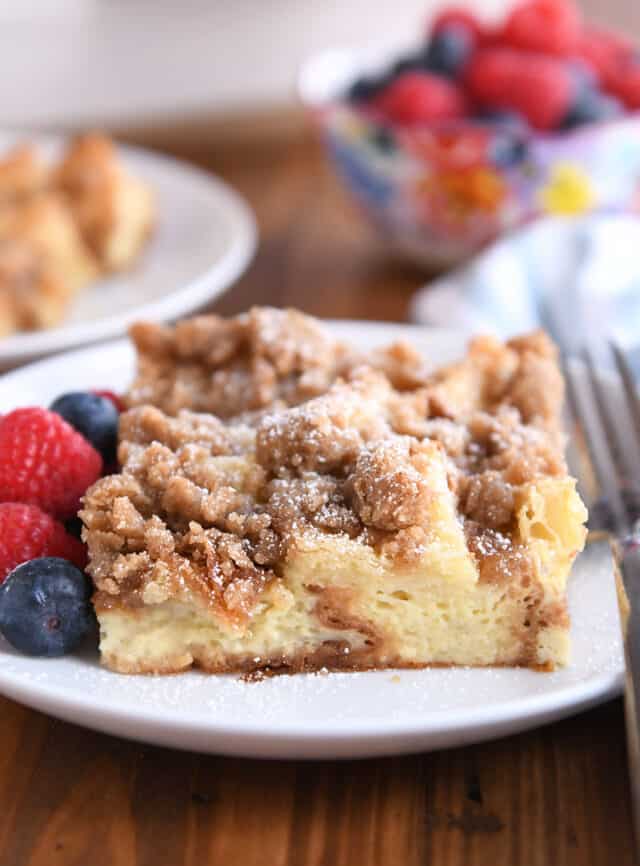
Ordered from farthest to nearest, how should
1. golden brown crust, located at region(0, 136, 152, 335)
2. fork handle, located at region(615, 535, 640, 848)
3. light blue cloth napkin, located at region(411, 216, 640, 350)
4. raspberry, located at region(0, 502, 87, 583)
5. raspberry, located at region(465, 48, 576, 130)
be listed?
raspberry, located at region(465, 48, 576, 130)
golden brown crust, located at region(0, 136, 152, 335)
light blue cloth napkin, located at region(411, 216, 640, 350)
raspberry, located at region(0, 502, 87, 583)
fork handle, located at region(615, 535, 640, 848)

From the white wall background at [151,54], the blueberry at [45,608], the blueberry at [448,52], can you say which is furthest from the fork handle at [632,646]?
the white wall background at [151,54]

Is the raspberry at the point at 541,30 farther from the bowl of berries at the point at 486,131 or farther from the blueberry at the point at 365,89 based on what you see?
the blueberry at the point at 365,89

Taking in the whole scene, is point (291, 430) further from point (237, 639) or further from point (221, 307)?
point (221, 307)

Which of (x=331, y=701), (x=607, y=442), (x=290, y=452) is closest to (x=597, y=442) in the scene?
(x=607, y=442)

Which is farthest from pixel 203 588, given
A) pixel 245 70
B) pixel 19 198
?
pixel 245 70

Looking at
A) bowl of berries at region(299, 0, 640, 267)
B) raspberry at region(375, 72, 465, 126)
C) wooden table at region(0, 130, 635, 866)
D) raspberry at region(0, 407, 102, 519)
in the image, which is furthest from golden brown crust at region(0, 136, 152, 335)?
wooden table at region(0, 130, 635, 866)

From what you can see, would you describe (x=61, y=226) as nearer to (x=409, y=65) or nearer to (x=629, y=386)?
(x=409, y=65)

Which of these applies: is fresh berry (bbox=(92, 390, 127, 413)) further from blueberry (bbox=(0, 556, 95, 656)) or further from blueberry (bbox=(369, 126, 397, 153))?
blueberry (bbox=(369, 126, 397, 153))
